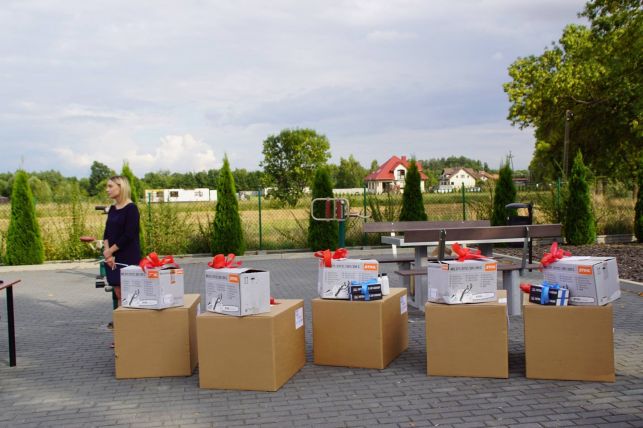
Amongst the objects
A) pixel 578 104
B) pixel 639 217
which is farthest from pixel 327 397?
pixel 578 104

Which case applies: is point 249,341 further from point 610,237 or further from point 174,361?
point 610,237

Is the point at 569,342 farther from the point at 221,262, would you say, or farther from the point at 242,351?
the point at 221,262

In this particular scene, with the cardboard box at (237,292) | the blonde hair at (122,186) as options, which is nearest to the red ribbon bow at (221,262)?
the cardboard box at (237,292)

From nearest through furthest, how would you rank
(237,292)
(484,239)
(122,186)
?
1. (237,292)
2. (122,186)
3. (484,239)

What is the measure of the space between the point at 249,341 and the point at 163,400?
2.69ft

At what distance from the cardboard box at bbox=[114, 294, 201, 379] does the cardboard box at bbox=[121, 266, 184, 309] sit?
75 millimetres

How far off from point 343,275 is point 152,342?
1.82 metres

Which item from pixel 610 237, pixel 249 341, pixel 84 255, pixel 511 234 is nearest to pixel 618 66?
pixel 610 237

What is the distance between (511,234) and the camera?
849cm

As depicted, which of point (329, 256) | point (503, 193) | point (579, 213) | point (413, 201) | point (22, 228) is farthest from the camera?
point (413, 201)

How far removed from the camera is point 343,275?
5.84 m

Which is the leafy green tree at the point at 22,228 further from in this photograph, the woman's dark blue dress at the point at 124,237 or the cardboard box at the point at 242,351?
the cardboard box at the point at 242,351

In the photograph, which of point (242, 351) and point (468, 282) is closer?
Answer: point (242, 351)

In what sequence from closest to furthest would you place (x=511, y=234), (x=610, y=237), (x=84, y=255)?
(x=511, y=234)
(x=84, y=255)
(x=610, y=237)
